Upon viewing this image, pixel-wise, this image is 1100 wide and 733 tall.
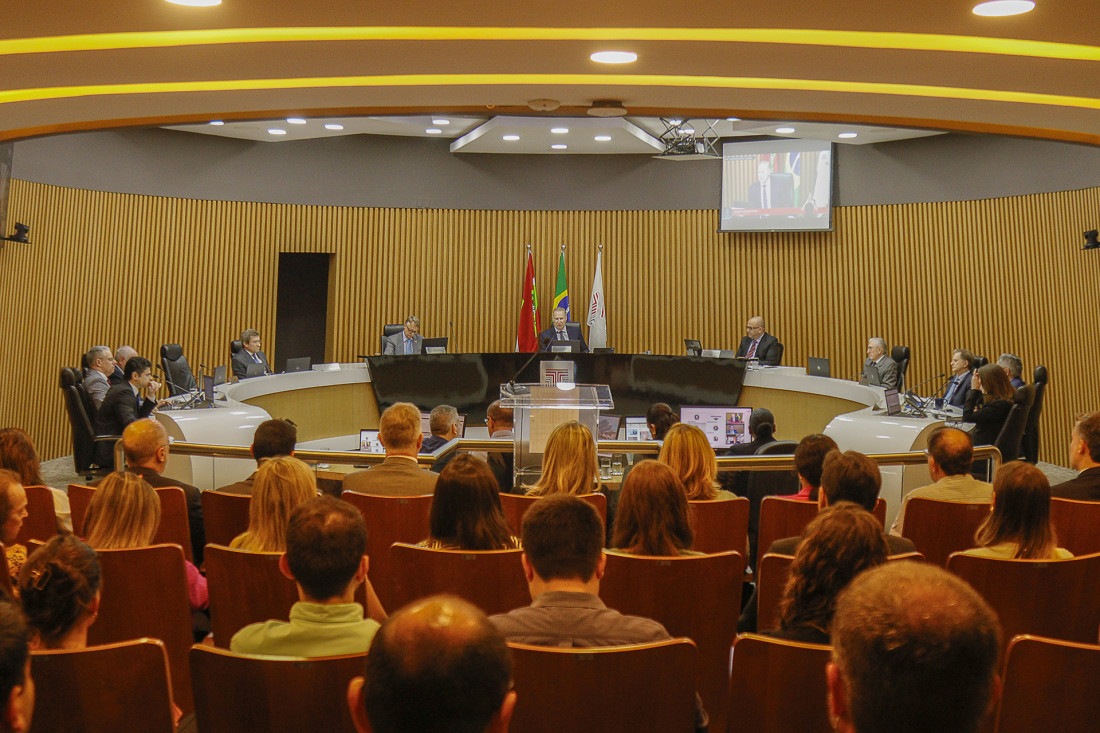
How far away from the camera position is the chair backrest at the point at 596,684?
1929 mm

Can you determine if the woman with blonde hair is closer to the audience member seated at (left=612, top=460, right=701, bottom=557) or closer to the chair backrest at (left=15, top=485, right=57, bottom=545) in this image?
the audience member seated at (left=612, top=460, right=701, bottom=557)

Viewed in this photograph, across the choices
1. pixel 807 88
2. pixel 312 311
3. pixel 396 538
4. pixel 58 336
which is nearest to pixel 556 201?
pixel 312 311

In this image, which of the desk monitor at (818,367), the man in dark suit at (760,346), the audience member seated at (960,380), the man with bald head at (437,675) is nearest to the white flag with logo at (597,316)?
the man in dark suit at (760,346)

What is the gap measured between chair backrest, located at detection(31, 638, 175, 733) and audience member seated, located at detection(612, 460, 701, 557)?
152cm

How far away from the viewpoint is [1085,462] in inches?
175

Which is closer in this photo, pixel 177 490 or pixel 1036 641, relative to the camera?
pixel 1036 641

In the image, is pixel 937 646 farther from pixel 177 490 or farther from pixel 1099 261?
pixel 1099 261

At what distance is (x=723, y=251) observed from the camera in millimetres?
14383

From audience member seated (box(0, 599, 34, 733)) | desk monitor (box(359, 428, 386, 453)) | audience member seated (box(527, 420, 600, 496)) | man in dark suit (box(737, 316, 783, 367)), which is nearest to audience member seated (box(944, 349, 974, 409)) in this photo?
man in dark suit (box(737, 316, 783, 367))

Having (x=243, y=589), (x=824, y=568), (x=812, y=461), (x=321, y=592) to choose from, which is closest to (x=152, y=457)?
(x=243, y=589)

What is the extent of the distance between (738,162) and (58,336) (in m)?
9.08

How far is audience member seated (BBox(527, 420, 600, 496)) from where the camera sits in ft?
13.5

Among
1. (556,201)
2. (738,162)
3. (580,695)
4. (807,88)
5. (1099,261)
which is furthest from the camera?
(556,201)

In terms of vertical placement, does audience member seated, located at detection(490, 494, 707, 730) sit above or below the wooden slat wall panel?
below
